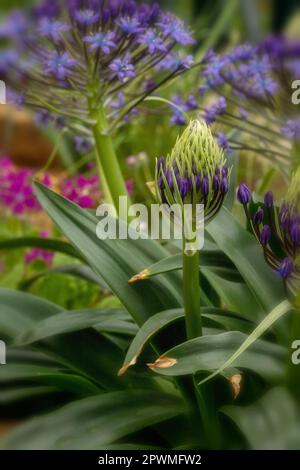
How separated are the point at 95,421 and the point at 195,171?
0.41 metres

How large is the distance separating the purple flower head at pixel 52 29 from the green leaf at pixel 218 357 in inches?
28.4

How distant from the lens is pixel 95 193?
247 centimetres

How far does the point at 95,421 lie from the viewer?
1305 mm

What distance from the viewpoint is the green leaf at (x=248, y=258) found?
1388mm

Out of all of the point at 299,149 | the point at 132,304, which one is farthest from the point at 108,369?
the point at 299,149

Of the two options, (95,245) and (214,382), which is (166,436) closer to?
(214,382)

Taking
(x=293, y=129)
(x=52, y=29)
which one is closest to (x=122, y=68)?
(x=52, y=29)

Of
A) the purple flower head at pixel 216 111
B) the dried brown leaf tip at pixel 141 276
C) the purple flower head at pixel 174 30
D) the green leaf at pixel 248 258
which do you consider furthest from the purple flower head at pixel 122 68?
the dried brown leaf tip at pixel 141 276

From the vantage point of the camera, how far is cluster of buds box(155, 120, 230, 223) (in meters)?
1.19

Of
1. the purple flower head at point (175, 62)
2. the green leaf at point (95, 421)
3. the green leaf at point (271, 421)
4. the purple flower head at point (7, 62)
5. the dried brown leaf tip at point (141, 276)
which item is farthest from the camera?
the purple flower head at point (7, 62)

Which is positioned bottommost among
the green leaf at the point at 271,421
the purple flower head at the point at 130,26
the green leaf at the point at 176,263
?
the green leaf at the point at 271,421

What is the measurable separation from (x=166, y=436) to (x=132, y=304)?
23 cm

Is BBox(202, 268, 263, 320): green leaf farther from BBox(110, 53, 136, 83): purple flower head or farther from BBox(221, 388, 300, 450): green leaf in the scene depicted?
BBox(110, 53, 136, 83): purple flower head

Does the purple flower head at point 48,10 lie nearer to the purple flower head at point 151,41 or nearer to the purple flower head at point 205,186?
the purple flower head at point 151,41
